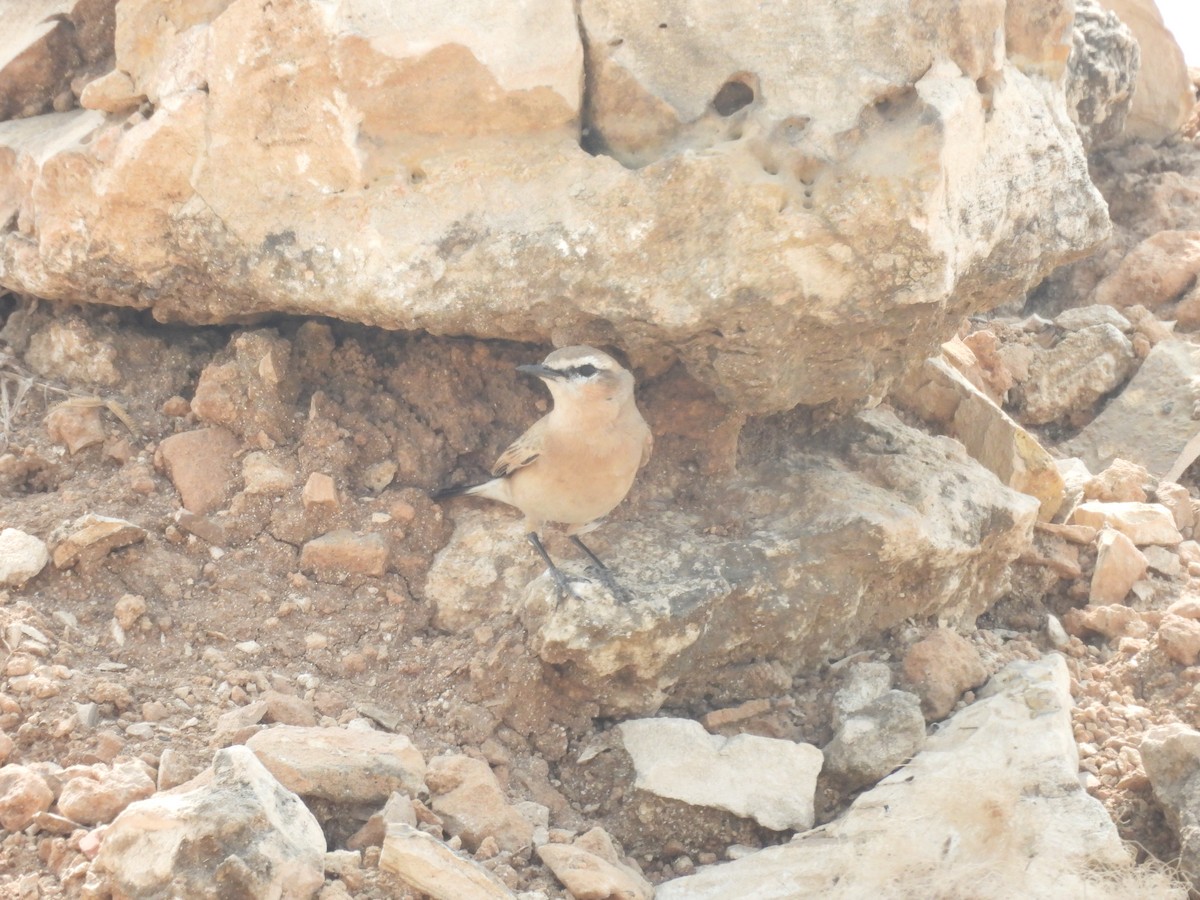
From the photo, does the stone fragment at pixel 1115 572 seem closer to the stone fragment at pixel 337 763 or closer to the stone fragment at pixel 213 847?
the stone fragment at pixel 337 763

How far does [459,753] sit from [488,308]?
173 centimetres

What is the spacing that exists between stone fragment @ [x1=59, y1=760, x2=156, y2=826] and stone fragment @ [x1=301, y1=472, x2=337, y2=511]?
1.61m

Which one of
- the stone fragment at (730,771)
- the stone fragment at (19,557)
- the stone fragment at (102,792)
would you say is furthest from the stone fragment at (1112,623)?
the stone fragment at (19,557)

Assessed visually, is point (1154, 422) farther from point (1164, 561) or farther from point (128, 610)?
point (128, 610)

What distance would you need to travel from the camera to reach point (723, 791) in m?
4.56

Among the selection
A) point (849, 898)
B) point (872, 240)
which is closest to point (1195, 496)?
point (872, 240)

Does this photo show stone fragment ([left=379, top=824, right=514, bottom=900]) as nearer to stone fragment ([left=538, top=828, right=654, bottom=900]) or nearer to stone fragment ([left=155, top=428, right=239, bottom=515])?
stone fragment ([left=538, top=828, right=654, bottom=900])

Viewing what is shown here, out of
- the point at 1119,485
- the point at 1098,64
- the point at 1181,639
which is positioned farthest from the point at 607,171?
the point at 1098,64

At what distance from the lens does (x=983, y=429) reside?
6.52m

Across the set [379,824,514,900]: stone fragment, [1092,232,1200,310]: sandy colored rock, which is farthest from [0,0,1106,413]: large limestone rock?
[1092,232,1200,310]: sandy colored rock

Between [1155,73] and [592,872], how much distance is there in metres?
8.06

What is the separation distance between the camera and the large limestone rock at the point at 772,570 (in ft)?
16.2

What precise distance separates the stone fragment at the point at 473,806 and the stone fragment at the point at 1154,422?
15.1ft

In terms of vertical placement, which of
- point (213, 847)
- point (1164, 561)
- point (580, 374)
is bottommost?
point (1164, 561)
